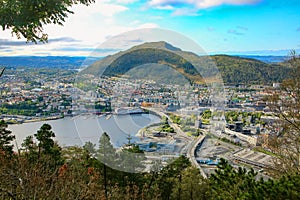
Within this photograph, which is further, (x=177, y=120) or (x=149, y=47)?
(x=177, y=120)

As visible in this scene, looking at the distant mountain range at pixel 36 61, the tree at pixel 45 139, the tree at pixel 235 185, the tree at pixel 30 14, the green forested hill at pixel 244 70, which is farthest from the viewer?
the green forested hill at pixel 244 70

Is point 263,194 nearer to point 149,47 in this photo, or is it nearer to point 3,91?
point 149,47

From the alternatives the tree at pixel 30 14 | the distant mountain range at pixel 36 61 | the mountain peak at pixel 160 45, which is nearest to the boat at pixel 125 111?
the mountain peak at pixel 160 45

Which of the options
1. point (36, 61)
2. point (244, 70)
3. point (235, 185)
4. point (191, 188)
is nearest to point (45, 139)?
point (191, 188)

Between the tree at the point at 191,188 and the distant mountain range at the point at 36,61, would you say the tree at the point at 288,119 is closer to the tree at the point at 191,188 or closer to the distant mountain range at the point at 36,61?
the tree at the point at 191,188

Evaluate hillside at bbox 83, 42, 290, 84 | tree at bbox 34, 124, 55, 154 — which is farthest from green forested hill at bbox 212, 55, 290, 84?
hillside at bbox 83, 42, 290, 84

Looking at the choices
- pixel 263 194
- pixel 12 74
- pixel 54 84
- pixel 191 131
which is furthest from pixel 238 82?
pixel 263 194
